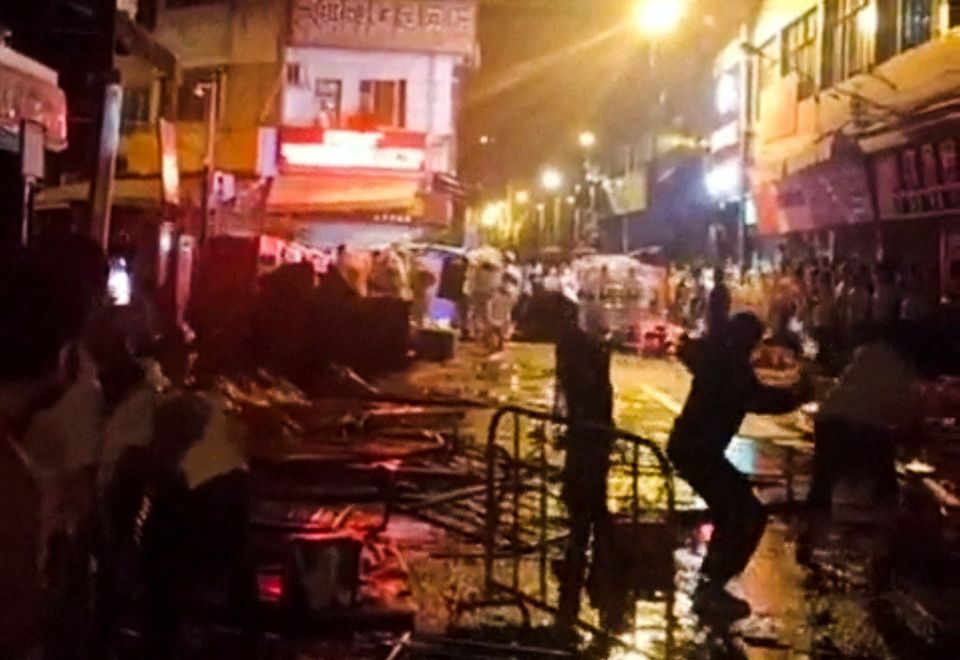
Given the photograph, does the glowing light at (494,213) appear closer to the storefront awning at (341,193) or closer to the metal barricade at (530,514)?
the storefront awning at (341,193)

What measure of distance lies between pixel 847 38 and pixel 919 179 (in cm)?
899

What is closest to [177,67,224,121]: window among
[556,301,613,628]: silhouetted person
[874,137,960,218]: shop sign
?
[874,137,960,218]: shop sign

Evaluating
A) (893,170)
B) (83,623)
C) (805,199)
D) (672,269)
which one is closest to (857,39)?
(805,199)

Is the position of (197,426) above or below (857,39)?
below

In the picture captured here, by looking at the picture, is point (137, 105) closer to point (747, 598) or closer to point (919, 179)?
point (919, 179)

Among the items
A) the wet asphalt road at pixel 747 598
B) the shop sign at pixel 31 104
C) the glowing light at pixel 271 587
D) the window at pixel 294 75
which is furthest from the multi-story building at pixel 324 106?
the glowing light at pixel 271 587

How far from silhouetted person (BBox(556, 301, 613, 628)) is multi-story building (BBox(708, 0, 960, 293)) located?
13806 millimetres

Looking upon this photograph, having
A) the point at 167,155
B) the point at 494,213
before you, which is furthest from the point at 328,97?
the point at 494,213

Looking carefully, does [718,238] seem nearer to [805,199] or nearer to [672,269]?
[672,269]

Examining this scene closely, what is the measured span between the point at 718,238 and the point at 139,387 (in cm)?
4431

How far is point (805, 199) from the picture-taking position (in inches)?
1372

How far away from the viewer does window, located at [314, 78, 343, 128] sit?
44.7m

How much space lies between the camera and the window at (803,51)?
37125mm

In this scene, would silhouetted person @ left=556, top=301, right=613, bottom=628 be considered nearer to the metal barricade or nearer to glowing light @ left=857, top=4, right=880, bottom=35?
the metal barricade
